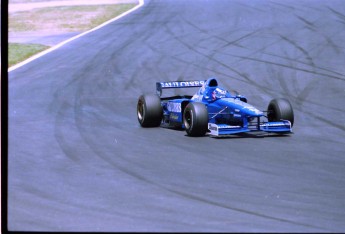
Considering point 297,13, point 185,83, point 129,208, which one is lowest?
point 129,208

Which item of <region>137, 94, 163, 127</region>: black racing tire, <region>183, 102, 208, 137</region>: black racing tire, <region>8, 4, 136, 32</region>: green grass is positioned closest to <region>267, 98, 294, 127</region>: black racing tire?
<region>183, 102, 208, 137</region>: black racing tire

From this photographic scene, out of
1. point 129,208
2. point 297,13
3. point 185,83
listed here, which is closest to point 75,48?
point 297,13

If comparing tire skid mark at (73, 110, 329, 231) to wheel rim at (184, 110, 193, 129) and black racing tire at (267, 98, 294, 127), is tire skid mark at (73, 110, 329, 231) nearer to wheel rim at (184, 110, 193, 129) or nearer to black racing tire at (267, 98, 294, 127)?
wheel rim at (184, 110, 193, 129)

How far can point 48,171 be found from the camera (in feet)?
36.5

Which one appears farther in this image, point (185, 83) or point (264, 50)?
point (264, 50)

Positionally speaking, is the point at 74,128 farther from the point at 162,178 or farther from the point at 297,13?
the point at 297,13

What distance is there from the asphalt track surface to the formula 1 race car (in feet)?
0.92

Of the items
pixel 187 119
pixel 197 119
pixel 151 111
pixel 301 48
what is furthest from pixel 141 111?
pixel 301 48

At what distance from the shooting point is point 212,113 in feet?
49.7

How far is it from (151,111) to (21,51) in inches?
496

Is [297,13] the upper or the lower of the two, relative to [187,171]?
upper

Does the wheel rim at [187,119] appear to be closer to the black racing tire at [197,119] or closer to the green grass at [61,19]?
the black racing tire at [197,119]

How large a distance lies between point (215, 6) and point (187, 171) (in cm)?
2550

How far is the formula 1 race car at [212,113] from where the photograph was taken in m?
14.4
